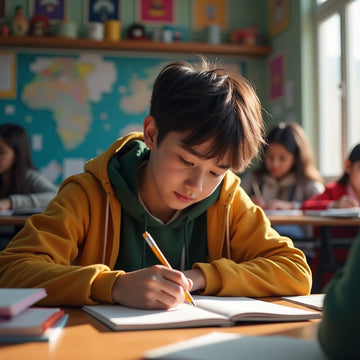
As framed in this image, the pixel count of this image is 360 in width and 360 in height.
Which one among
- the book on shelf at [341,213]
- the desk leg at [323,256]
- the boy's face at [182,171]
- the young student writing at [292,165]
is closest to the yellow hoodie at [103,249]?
the boy's face at [182,171]

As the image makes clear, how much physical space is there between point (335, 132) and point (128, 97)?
1.88 m

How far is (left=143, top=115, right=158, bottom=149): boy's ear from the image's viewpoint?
1156mm

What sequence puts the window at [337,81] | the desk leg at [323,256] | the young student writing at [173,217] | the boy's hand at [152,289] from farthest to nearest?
1. the window at [337,81]
2. the desk leg at [323,256]
3. the young student writing at [173,217]
4. the boy's hand at [152,289]

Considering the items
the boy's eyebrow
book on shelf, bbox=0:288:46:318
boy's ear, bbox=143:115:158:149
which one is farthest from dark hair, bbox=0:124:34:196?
book on shelf, bbox=0:288:46:318

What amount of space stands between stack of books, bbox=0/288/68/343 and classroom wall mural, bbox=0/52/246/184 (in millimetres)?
4167

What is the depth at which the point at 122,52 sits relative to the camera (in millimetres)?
4852

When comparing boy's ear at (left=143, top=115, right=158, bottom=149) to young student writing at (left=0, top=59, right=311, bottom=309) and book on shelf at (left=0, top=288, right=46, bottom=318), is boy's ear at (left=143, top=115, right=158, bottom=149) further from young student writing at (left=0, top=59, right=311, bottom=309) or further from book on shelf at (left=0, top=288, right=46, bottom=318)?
book on shelf at (left=0, top=288, right=46, bottom=318)

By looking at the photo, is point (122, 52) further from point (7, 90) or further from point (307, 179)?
point (307, 179)

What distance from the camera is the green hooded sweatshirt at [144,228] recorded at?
1.16 meters

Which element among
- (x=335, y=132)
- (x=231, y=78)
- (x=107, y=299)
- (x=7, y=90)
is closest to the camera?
(x=107, y=299)

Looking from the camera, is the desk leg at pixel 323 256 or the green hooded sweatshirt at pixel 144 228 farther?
the desk leg at pixel 323 256

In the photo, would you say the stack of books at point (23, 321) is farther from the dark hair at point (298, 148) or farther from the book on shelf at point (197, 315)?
the dark hair at point (298, 148)

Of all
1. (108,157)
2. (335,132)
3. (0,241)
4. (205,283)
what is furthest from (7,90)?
(205,283)

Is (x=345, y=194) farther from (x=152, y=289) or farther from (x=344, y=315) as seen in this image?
(x=344, y=315)
